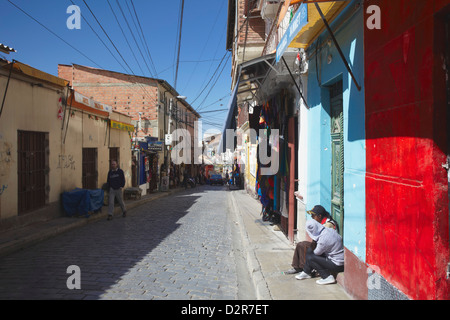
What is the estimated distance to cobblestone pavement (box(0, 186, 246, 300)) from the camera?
4516 mm

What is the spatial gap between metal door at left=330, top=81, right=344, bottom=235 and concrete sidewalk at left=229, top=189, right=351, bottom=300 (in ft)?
3.51

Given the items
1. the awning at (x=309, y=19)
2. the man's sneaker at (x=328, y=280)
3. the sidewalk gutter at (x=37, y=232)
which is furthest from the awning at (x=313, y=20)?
the sidewalk gutter at (x=37, y=232)

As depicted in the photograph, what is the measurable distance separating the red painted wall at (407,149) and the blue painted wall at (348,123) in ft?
0.65

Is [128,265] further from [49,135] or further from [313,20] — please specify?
[49,135]

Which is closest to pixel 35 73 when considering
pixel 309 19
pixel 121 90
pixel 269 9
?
pixel 309 19

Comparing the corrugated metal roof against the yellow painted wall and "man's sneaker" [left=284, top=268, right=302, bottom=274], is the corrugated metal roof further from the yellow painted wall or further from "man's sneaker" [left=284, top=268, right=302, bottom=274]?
"man's sneaker" [left=284, top=268, right=302, bottom=274]

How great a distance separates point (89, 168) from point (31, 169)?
Result: 387 cm

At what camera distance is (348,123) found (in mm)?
4422

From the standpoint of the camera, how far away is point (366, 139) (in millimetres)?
3867

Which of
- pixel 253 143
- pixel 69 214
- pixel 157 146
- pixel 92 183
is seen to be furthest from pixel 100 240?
pixel 157 146

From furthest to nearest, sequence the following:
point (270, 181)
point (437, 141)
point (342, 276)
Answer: point (270, 181), point (342, 276), point (437, 141)

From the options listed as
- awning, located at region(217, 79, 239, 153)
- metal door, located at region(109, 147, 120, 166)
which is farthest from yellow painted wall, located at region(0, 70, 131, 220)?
awning, located at region(217, 79, 239, 153)

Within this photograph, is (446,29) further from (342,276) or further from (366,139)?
(342,276)

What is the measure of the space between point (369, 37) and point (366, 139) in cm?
112
